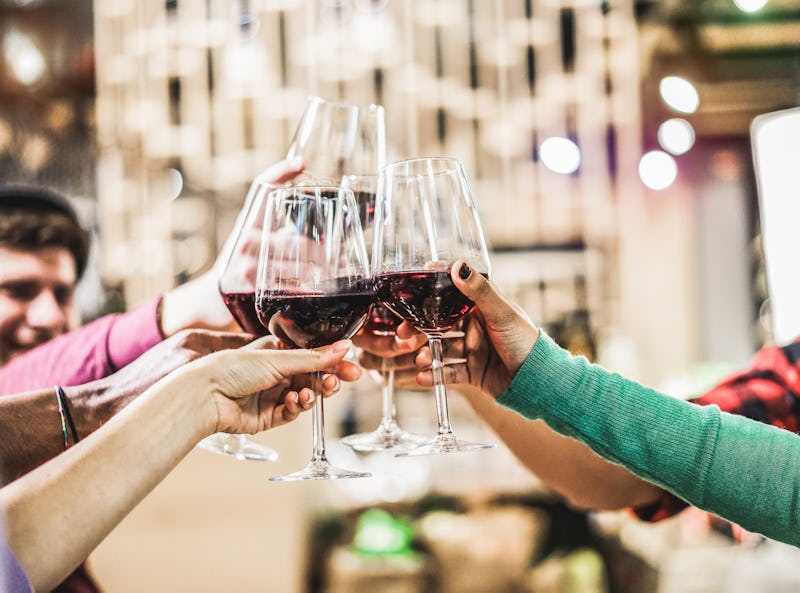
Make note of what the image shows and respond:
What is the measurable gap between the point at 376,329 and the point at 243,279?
0.56ft

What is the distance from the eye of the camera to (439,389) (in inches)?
33.6

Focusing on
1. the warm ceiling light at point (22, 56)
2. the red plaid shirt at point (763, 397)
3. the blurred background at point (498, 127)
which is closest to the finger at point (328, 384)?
the red plaid shirt at point (763, 397)

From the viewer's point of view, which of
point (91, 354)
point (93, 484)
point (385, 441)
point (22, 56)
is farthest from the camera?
point (22, 56)

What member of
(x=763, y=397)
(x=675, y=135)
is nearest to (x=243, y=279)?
(x=763, y=397)

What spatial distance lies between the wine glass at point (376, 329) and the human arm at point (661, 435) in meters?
0.15

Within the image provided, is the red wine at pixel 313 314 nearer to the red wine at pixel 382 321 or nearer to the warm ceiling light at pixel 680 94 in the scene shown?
the red wine at pixel 382 321

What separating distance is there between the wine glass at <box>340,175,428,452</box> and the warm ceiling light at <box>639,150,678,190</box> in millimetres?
2907

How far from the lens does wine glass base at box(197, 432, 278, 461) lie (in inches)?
35.5

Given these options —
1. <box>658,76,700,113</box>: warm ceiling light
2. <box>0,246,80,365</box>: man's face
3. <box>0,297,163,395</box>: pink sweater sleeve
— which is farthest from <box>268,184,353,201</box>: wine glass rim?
<box>658,76,700,113</box>: warm ceiling light

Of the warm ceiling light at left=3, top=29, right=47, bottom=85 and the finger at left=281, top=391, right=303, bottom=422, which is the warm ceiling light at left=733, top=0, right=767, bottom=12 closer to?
the warm ceiling light at left=3, top=29, right=47, bottom=85

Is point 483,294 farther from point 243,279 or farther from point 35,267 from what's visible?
point 35,267

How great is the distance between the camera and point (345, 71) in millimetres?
3834

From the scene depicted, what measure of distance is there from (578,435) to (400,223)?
0.29 meters

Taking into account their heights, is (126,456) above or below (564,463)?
above
